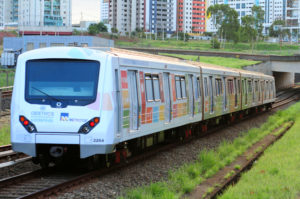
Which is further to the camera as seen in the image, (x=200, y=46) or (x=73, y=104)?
(x=200, y=46)

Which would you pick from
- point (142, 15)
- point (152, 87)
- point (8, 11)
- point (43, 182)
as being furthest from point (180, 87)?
point (8, 11)

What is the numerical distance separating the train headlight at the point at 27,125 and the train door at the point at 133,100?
232 cm

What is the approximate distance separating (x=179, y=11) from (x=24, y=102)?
173m

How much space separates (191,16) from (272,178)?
182m

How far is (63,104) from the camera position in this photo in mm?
10281

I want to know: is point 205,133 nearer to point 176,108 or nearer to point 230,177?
point 176,108

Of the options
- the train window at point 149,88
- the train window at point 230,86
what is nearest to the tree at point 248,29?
the train window at point 230,86

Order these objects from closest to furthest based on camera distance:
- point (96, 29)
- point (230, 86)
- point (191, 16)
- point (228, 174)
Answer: point (228, 174)
point (230, 86)
point (96, 29)
point (191, 16)

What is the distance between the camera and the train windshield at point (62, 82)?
33.8 ft

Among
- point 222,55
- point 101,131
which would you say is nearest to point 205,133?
point 101,131

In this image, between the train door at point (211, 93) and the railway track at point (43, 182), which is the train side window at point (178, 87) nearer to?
the railway track at point (43, 182)

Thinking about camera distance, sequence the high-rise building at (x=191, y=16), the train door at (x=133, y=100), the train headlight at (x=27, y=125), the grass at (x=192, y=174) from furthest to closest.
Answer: the high-rise building at (x=191, y=16) < the train door at (x=133, y=100) < the train headlight at (x=27, y=125) < the grass at (x=192, y=174)

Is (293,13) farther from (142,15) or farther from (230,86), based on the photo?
(230,86)

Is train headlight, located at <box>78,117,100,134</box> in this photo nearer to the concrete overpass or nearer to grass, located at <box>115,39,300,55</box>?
the concrete overpass
